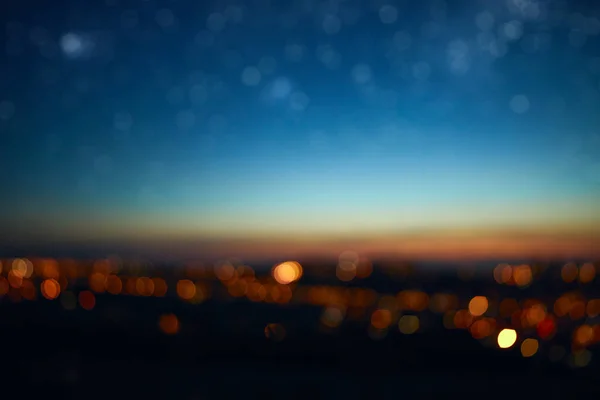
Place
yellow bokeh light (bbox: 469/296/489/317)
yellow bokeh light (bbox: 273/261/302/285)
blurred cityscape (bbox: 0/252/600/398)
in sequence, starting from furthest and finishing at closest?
yellow bokeh light (bbox: 273/261/302/285) → yellow bokeh light (bbox: 469/296/489/317) → blurred cityscape (bbox: 0/252/600/398)

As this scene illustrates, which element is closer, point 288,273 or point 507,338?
point 507,338

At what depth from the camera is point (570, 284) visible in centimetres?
3834

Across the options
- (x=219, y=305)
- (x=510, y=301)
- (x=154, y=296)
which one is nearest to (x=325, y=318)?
(x=219, y=305)

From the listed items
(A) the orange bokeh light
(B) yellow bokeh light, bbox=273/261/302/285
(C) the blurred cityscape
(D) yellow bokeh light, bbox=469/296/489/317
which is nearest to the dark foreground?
(C) the blurred cityscape

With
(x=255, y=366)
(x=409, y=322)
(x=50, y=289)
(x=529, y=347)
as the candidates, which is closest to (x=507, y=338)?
(x=529, y=347)

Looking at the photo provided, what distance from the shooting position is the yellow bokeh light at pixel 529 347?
1789 cm

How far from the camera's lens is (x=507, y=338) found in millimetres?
21266

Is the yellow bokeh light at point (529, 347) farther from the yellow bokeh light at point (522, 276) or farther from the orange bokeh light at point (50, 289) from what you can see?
the orange bokeh light at point (50, 289)

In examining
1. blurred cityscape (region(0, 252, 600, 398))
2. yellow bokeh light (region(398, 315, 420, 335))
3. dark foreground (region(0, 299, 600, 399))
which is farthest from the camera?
yellow bokeh light (region(398, 315, 420, 335))

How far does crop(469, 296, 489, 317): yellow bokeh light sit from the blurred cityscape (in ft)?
0.54

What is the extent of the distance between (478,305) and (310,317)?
474 inches

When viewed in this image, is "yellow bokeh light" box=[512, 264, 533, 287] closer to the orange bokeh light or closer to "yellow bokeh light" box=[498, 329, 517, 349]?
"yellow bokeh light" box=[498, 329, 517, 349]

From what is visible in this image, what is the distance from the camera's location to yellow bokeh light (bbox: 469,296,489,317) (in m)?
33.5

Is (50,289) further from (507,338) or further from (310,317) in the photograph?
(507,338)
